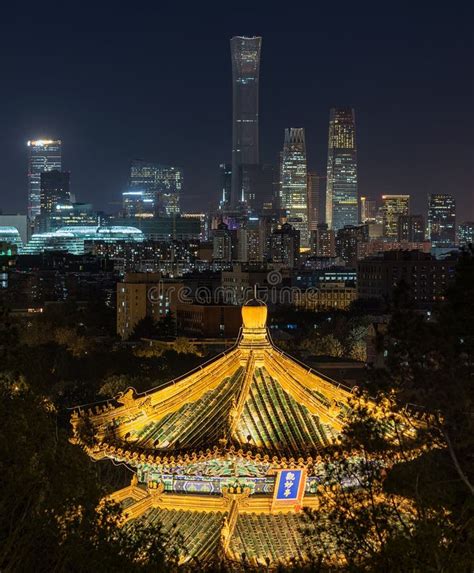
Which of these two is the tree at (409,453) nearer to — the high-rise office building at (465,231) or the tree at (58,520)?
the tree at (58,520)

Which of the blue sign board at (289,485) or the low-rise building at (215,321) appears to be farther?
the low-rise building at (215,321)

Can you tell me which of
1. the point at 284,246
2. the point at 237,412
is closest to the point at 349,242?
the point at 284,246

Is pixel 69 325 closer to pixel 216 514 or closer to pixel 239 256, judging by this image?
pixel 216 514

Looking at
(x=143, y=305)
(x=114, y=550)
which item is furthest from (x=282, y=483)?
(x=143, y=305)

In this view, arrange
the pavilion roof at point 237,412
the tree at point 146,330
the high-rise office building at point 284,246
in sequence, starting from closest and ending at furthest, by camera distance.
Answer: the pavilion roof at point 237,412
the tree at point 146,330
the high-rise office building at point 284,246

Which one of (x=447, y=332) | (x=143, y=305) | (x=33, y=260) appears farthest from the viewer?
(x=33, y=260)

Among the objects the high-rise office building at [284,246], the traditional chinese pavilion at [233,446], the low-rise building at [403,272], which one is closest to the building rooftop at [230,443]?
the traditional chinese pavilion at [233,446]

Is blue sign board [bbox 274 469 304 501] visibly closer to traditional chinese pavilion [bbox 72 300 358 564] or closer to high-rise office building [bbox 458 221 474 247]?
traditional chinese pavilion [bbox 72 300 358 564]
